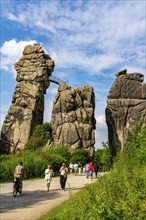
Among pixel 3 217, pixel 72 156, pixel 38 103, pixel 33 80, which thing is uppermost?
pixel 33 80

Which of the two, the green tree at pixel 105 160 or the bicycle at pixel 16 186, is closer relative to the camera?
the bicycle at pixel 16 186

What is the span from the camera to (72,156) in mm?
56406

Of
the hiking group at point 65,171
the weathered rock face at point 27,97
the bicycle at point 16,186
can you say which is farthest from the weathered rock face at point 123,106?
the bicycle at point 16,186

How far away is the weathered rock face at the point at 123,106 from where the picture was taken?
65.6m

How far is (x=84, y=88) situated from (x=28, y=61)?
43.5 feet

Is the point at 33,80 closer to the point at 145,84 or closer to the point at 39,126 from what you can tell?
the point at 39,126

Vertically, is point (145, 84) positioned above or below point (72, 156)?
above

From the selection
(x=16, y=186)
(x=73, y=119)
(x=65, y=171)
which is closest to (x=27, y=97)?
(x=73, y=119)

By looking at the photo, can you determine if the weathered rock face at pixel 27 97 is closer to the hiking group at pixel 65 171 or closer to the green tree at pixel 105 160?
the green tree at pixel 105 160

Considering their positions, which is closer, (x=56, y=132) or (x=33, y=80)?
(x=56, y=132)

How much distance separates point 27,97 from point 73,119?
11493 mm

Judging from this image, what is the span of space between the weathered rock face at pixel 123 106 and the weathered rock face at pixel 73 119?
14.1ft

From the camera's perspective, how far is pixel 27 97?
232 ft

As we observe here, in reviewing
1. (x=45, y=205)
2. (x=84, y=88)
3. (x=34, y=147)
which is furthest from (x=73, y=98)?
(x=45, y=205)
